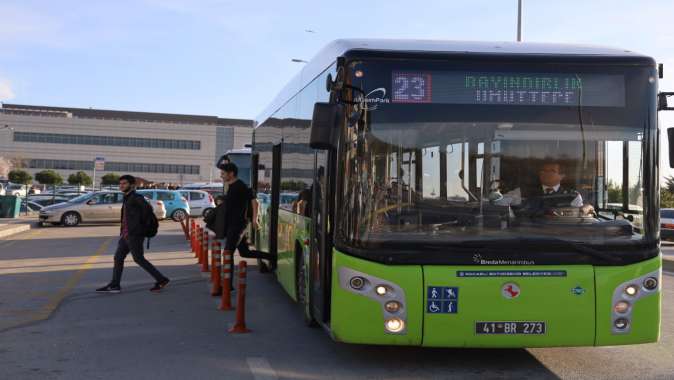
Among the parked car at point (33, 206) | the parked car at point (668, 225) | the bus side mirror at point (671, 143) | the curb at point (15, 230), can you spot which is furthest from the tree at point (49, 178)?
the bus side mirror at point (671, 143)

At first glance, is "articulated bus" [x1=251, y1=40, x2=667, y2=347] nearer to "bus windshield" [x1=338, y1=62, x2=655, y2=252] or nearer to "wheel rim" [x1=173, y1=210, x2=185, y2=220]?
"bus windshield" [x1=338, y1=62, x2=655, y2=252]

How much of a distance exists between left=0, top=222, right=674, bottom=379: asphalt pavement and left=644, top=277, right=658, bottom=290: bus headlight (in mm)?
793

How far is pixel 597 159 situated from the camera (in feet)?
20.8

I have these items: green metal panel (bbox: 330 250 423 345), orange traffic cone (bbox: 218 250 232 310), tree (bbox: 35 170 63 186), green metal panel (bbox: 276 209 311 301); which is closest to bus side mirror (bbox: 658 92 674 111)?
green metal panel (bbox: 330 250 423 345)

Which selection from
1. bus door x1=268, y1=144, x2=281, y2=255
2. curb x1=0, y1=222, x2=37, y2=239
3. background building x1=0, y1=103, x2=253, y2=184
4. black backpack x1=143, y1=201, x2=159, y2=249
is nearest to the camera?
black backpack x1=143, y1=201, x2=159, y2=249

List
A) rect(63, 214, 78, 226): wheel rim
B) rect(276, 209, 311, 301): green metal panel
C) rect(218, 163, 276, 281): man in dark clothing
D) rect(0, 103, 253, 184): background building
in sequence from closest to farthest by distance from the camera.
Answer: rect(276, 209, 311, 301): green metal panel → rect(218, 163, 276, 281): man in dark clothing → rect(63, 214, 78, 226): wheel rim → rect(0, 103, 253, 184): background building

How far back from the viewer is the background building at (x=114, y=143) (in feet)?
356

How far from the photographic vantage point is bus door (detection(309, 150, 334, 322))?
21.9ft

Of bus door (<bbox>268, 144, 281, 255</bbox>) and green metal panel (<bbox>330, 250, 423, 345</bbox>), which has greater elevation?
bus door (<bbox>268, 144, 281, 255</bbox>)

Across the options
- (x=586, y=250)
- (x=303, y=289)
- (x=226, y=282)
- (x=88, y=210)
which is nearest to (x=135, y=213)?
(x=226, y=282)

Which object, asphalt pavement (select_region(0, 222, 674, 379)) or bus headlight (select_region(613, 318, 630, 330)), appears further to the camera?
asphalt pavement (select_region(0, 222, 674, 379))

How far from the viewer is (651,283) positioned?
6230 mm

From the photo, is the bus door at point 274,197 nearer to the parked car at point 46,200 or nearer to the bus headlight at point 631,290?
the bus headlight at point 631,290

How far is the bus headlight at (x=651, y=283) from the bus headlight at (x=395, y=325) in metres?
2.08
